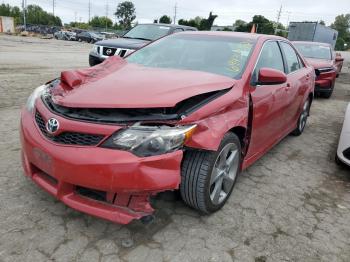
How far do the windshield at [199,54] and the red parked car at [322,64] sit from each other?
5.63 metres

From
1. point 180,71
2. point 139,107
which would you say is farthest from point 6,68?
point 139,107

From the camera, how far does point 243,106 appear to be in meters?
3.03

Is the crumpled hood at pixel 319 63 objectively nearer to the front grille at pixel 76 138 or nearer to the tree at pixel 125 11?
the front grille at pixel 76 138

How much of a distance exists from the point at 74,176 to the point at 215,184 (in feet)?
3.84

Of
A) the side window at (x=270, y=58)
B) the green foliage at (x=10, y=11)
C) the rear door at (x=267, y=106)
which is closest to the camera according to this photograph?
the rear door at (x=267, y=106)

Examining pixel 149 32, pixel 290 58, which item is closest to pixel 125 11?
pixel 149 32

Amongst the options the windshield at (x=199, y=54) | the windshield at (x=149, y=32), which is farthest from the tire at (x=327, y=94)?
the windshield at (x=199, y=54)

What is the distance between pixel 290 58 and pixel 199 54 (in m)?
1.70

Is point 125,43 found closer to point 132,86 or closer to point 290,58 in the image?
point 290,58

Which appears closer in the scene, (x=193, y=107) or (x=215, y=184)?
(x=193, y=107)

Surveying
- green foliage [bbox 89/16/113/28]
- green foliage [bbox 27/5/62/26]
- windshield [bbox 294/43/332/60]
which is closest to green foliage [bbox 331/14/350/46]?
green foliage [bbox 89/16/113/28]

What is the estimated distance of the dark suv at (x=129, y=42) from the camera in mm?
8703

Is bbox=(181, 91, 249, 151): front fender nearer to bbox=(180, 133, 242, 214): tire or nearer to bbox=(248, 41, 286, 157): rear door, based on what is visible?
bbox=(180, 133, 242, 214): tire

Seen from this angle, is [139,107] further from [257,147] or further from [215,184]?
[257,147]
